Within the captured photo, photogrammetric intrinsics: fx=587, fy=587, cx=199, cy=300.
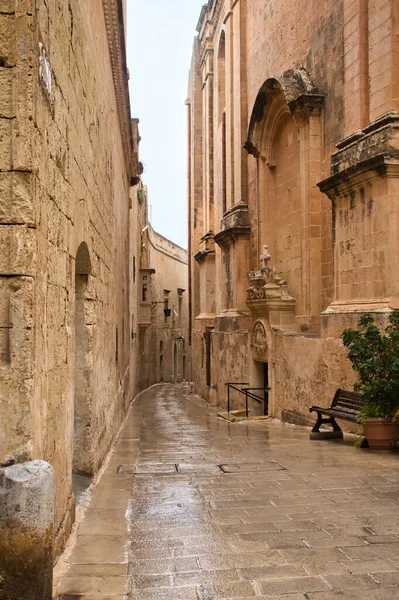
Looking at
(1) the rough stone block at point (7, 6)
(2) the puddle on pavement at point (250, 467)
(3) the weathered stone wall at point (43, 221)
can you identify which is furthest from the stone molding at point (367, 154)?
(1) the rough stone block at point (7, 6)

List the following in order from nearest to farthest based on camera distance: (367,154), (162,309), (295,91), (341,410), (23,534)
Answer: (23,534)
(341,410)
(367,154)
(295,91)
(162,309)

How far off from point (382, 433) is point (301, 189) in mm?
6481

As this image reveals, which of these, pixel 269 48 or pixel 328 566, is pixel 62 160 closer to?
pixel 328 566

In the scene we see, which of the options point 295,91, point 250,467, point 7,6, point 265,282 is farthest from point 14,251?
point 265,282

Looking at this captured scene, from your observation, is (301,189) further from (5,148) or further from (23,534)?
(23,534)

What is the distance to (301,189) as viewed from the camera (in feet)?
40.9

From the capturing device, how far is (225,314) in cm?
1750

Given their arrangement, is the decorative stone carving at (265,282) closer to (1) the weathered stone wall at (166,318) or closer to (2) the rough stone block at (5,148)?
(2) the rough stone block at (5,148)

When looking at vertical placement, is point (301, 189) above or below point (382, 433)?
above

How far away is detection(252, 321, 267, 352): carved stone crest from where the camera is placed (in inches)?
540

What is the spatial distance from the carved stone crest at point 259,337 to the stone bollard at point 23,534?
436 inches

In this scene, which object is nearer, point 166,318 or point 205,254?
point 205,254

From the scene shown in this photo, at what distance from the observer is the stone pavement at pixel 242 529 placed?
10.5 ft

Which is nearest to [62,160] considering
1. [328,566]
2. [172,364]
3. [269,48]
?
[328,566]
